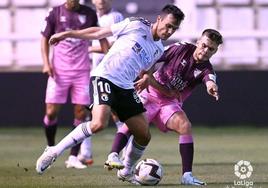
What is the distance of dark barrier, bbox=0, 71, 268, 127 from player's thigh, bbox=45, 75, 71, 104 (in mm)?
5129

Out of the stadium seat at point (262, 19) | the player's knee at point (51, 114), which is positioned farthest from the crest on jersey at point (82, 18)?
the stadium seat at point (262, 19)

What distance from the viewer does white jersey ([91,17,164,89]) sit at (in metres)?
9.13

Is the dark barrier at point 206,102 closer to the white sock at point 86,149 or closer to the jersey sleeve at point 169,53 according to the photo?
the white sock at point 86,149

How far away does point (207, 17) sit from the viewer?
19703 millimetres

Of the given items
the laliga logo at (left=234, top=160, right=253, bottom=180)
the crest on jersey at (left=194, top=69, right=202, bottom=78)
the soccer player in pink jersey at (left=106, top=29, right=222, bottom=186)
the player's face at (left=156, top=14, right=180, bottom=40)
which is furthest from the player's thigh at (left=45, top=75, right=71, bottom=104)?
the player's face at (left=156, top=14, right=180, bottom=40)

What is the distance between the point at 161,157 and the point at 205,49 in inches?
117

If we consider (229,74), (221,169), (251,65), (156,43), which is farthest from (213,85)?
(251,65)

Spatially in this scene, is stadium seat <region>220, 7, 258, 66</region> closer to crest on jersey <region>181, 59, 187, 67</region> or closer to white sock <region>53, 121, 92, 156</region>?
crest on jersey <region>181, 59, 187, 67</region>

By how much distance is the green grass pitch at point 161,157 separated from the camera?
9.63 metres

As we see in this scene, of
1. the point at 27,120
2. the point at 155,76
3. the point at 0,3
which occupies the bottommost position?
the point at 27,120

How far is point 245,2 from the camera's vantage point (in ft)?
65.3

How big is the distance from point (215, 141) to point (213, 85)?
5527mm

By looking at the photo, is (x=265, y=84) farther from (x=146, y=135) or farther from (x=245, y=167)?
(x=146, y=135)

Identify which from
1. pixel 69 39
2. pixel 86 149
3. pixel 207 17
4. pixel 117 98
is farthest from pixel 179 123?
pixel 207 17
